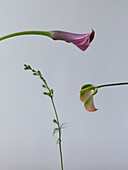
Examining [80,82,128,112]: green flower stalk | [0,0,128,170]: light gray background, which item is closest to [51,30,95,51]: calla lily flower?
[80,82,128,112]: green flower stalk

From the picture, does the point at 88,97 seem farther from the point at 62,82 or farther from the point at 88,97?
the point at 62,82

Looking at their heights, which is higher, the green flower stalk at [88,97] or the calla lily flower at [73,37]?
the calla lily flower at [73,37]

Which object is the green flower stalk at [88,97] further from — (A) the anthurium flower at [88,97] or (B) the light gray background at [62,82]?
(B) the light gray background at [62,82]

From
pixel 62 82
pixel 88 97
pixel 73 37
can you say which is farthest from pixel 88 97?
pixel 62 82

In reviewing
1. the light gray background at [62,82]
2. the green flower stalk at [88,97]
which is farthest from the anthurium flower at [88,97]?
the light gray background at [62,82]

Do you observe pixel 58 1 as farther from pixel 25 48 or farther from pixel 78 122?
pixel 78 122

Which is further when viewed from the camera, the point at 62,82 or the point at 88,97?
the point at 62,82

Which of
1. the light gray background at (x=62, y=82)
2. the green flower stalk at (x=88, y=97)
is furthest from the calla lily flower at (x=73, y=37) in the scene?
the light gray background at (x=62, y=82)

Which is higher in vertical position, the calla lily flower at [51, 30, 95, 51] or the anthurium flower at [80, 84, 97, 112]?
the calla lily flower at [51, 30, 95, 51]

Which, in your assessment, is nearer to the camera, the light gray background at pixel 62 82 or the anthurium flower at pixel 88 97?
the anthurium flower at pixel 88 97

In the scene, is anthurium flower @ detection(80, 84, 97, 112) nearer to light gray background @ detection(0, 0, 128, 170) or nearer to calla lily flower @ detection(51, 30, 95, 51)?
calla lily flower @ detection(51, 30, 95, 51)
